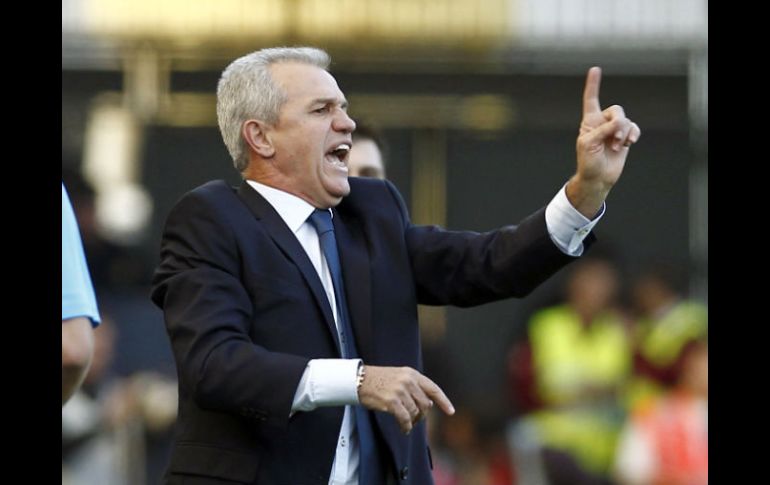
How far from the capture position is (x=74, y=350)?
5.07 metres

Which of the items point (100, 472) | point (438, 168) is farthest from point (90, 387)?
point (438, 168)

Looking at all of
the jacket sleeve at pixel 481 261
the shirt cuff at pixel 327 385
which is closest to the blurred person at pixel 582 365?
the jacket sleeve at pixel 481 261

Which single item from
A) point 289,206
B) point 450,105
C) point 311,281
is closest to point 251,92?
point 289,206

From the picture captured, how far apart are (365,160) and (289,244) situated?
6.83ft

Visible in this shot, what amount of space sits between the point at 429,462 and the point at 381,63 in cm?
870

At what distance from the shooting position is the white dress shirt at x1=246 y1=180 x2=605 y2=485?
4523 mm

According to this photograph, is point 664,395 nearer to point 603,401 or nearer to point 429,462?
point 603,401

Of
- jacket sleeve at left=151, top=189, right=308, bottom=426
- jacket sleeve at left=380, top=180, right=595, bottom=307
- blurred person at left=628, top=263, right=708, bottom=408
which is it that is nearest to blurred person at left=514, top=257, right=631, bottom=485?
blurred person at left=628, top=263, right=708, bottom=408

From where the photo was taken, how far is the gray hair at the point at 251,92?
200 inches

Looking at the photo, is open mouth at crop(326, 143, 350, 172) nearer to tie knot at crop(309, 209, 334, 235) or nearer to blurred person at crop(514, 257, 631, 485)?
tie knot at crop(309, 209, 334, 235)

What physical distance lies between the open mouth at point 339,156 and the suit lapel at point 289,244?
0.21 m

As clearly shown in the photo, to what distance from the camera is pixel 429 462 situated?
16.7 ft

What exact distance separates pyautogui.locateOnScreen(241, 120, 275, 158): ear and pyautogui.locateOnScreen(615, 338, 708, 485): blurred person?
5440mm

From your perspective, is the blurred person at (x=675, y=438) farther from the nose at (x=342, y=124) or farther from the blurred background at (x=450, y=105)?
the nose at (x=342, y=124)
